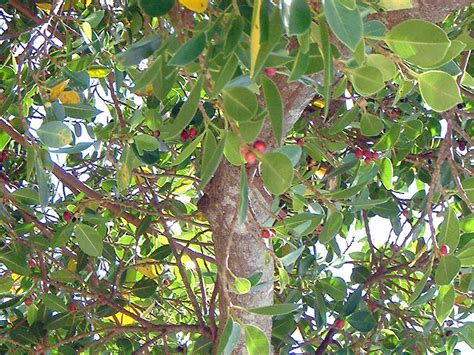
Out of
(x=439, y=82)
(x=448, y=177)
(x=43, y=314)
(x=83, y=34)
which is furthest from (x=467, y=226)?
(x=43, y=314)

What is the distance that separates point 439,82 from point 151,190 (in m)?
0.97

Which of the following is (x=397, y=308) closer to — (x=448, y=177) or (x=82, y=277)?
(x=448, y=177)

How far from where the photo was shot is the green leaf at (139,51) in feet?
2.82

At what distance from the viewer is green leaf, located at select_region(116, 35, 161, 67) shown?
0.86m

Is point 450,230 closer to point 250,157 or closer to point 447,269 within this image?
point 447,269

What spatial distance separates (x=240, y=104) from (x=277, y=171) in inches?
3.0

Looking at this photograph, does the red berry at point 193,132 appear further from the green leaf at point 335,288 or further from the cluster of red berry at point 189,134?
the green leaf at point 335,288

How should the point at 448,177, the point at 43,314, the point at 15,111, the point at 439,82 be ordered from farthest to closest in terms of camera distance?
the point at 43,314
the point at 448,177
the point at 15,111
the point at 439,82

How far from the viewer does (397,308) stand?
189 cm

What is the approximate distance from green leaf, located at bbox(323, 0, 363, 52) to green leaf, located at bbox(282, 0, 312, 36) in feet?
0.05

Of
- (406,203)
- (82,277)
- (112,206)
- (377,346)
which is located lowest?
(377,346)

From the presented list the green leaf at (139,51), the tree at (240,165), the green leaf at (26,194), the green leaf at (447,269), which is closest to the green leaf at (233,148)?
the tree at (240,165)

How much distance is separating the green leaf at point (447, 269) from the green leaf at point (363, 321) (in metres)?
0.50

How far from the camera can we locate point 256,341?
101cm
